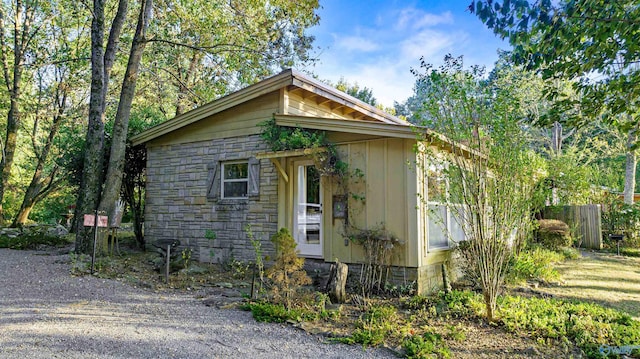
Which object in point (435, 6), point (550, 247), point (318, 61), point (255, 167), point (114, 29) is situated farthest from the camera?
point (318, 61)

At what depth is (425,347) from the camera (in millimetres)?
3646

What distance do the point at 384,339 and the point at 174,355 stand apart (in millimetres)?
1980

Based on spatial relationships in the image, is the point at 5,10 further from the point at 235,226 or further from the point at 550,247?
the point at 550,247

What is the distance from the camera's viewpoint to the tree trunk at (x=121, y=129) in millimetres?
8289

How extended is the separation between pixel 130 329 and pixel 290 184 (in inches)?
157

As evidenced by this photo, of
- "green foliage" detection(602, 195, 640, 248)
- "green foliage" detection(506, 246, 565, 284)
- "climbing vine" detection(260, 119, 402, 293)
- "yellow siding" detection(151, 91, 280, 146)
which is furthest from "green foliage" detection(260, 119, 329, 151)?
"green foliage" detection(602, 195, 640, 248)

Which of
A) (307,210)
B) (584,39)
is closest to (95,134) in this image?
(307,210)

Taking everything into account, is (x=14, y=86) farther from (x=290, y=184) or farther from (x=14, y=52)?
(x=290, y=184)

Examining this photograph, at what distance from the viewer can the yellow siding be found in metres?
7.90

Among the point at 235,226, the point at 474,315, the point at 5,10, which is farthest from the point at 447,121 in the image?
the point at 5,10

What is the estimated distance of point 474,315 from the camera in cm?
481

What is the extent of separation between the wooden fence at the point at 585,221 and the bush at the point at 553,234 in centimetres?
88

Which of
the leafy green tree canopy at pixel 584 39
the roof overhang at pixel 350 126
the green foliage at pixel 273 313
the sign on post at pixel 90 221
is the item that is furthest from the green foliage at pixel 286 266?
the sign on post at pixel 90 221

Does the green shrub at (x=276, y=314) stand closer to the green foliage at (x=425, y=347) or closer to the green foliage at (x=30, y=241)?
the green foliage at (x=425, y=347)
